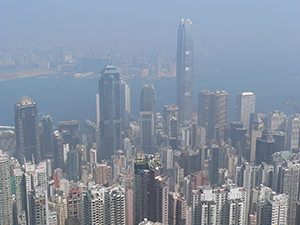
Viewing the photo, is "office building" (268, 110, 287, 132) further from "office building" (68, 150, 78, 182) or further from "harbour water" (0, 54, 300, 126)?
"office building" (68, 150, 78, 182)

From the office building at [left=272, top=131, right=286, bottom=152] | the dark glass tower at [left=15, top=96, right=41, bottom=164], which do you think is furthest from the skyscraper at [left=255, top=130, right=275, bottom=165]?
the dark glass tower at [left=15, top=96, right=41, bottom=164]

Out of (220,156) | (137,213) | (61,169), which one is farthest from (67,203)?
(220,156)

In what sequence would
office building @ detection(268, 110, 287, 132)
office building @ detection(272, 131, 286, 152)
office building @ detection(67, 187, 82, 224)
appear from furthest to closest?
office building @ detection(268, 110, 287, 132) → office building @ detection(272, 131, 286, 152) → office building @ detection(67, 187, 82, 224)

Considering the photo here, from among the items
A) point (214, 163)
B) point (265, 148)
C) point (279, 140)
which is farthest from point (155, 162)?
point (279, 140)

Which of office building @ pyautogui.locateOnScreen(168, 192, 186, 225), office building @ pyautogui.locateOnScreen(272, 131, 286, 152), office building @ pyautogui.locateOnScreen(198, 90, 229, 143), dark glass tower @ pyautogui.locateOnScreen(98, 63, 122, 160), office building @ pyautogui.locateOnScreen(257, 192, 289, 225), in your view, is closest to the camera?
office building @ pyautogui.locateOnScreen(257, 192, 289, 225)

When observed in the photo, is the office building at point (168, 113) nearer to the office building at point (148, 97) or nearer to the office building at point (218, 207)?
the office building at point (148, 97)

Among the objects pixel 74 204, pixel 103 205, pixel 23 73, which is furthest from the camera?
A: pixel 23 73

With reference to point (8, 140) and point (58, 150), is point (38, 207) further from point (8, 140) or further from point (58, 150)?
point (8, 140)
